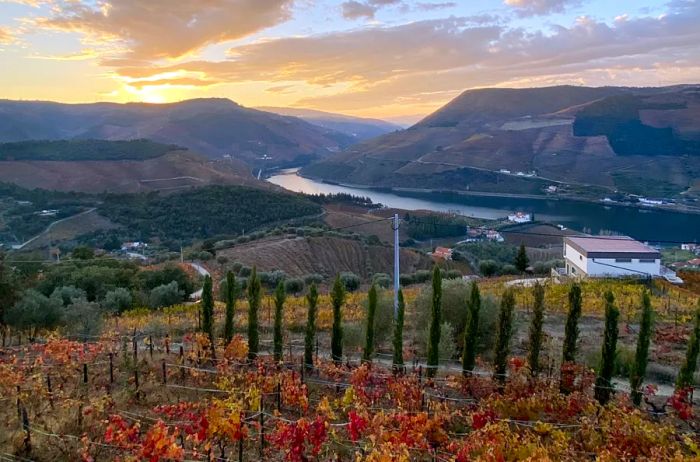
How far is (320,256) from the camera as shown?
38344 mm

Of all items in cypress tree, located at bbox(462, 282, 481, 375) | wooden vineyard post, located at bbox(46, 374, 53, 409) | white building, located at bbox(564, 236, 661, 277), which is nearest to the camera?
wooden vineyard post, located at bbox(46, 374, 53, 409)

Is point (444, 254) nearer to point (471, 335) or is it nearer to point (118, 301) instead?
point (118, 301)

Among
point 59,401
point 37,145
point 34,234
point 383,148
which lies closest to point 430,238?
point 34,234

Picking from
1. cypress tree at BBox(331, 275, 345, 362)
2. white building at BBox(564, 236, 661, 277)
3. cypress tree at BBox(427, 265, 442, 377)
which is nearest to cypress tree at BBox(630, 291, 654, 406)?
cypress tree at BBox(427, 265, 442, 377)

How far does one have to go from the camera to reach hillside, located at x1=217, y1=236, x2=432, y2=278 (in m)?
35.2

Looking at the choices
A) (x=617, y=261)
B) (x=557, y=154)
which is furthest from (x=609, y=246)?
(x=557, y=154)

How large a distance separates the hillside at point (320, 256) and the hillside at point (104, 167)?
3739 centimetres

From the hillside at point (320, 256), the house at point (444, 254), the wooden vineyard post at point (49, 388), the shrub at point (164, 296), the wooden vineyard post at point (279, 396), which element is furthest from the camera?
the house at point (444, 254)

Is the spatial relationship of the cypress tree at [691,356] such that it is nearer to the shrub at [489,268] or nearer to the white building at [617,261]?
the white building at [617,261]

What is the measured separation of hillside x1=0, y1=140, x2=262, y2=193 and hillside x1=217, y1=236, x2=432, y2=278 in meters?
37.4

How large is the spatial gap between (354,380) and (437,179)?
105 m

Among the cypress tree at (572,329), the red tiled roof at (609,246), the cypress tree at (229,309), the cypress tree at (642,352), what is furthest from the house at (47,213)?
the cypress tree at (642,352)

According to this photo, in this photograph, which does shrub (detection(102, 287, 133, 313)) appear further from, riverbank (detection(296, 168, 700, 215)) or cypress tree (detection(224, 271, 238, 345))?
riverbank (detection(296, 168, 700, 215))

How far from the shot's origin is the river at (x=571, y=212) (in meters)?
64.4
